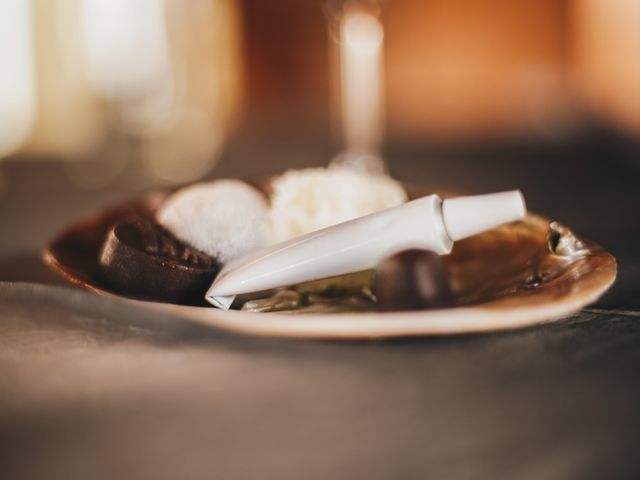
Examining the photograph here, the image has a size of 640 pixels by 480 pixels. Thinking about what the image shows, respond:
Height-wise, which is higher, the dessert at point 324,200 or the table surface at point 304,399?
the dessert at point 324,200

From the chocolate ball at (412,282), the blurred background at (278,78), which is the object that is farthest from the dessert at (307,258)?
the blurred background at (278,78)

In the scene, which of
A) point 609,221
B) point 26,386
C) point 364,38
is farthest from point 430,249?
point 364,38

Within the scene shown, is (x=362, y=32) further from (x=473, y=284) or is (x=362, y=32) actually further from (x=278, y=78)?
(x=278, y=78)

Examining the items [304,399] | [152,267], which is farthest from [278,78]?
[304,399]

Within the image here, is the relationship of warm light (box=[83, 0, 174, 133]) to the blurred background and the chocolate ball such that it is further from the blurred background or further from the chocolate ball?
the chocolate ball

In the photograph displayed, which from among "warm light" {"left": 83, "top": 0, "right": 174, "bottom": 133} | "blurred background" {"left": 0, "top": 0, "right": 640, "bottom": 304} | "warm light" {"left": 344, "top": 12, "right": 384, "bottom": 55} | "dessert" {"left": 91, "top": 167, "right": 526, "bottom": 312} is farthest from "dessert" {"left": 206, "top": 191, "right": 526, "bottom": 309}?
"warm light" {"left": 83, "top": 0, "right": 174, "bottom": 133}

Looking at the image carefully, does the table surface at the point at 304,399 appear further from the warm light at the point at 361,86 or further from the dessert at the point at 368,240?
the warm light at the point at 361,86

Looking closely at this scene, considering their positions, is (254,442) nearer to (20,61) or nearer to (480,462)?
(480,462)
